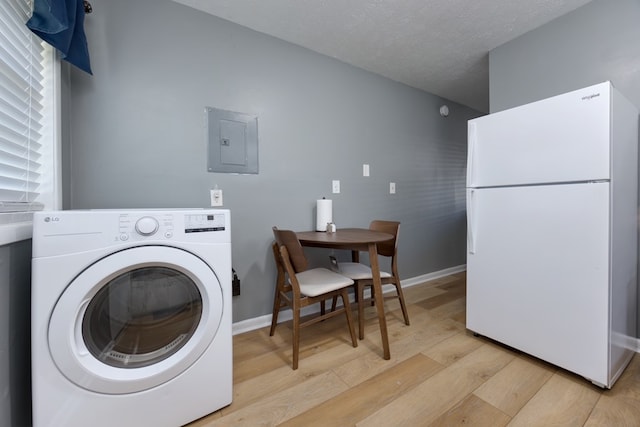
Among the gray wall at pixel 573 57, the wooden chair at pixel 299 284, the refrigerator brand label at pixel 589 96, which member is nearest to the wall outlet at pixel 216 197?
the wooden chair at pixel 299 284

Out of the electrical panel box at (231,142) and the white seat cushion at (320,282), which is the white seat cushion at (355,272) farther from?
the electrical panel box at (231,142)

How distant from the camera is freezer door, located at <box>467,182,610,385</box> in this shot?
1.21 metres

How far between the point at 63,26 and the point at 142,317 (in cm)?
119

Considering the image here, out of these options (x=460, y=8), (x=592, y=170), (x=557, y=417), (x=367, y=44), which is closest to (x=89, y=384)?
(x=557, y=417)

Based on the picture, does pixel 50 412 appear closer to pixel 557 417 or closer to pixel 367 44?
pixel 557 417

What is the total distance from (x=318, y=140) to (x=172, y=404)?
1.93m

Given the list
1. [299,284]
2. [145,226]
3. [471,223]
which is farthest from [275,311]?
[471,223]

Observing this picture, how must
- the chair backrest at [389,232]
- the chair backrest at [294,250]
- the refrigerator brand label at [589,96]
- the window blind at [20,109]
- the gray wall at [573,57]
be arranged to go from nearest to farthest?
the window blind at [20,109], the refrigerator brand label at [589,96], the chair backrest at [294,250], the gray wall at [573,57], the chair backrest at [389,232]

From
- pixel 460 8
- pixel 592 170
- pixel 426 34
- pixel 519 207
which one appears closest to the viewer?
pixel 592 170

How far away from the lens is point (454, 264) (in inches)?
130

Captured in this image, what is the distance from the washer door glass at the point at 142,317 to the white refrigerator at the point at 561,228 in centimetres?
175

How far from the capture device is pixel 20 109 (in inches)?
A: 39.0

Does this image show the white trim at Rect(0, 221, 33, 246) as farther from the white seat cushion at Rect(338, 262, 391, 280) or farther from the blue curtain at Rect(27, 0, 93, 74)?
the white seat cushion at Rect(338, 262, 391, 280)

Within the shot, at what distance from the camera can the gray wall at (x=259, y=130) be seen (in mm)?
1479
